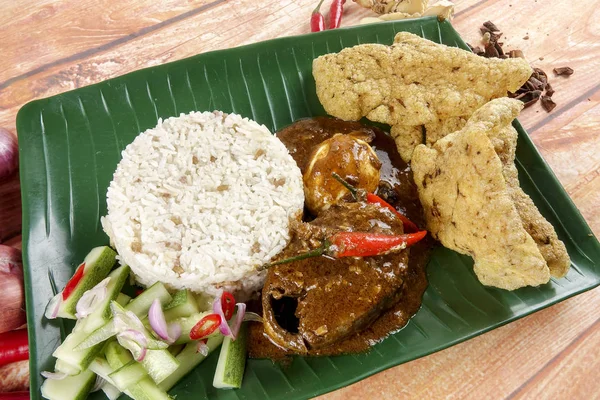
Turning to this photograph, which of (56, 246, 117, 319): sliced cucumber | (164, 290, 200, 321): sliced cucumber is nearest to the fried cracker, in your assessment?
(164, 290, 200, 321): sliced cucumber

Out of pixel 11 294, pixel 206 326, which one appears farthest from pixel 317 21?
pixel 11 294

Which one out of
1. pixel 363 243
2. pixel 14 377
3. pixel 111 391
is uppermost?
pixel 363 243

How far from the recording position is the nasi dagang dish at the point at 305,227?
2.86 m

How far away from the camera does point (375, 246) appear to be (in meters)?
2.98

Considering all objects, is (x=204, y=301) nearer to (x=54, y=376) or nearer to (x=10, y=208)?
(x=54, y=376)

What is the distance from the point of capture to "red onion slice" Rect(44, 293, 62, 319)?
2.95 meters

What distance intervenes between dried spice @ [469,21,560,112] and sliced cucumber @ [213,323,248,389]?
121 inches

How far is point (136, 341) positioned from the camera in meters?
2.66

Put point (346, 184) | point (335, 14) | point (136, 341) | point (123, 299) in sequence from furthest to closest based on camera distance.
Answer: point (335, 14), point (346, 184), point (123, 299), point (136, 341)

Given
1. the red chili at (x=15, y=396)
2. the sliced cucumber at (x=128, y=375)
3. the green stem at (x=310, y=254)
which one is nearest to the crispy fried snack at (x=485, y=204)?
the green stem at (x=310, y=254)

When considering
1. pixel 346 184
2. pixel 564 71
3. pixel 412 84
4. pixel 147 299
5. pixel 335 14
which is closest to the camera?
pixel 147 299

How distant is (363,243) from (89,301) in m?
1.49

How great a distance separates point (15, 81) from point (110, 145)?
4.43 feet

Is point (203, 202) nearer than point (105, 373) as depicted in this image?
No
